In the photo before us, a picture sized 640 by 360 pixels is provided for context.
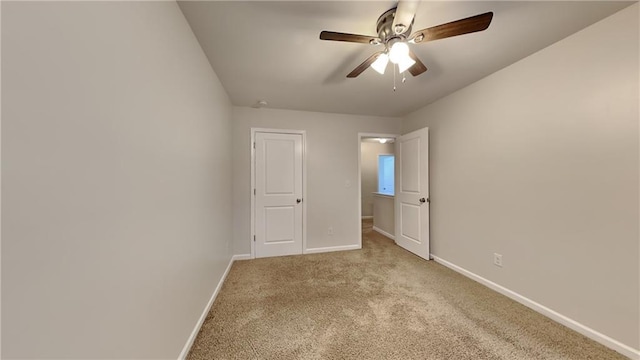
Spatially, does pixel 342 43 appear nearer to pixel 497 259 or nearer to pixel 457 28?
pixel 457 28

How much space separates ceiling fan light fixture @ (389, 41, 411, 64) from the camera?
1.43 metres

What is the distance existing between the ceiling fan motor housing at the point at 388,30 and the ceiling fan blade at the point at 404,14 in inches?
1.2

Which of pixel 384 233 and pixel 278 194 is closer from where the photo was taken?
pixel 278 194

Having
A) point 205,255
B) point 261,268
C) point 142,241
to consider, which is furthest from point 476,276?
point 142,241

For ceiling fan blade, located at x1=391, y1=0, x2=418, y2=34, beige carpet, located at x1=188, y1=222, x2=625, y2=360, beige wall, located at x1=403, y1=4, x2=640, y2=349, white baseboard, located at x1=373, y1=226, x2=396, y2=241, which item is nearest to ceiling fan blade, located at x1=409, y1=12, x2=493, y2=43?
ceiling fan blade, located at x1=391, y1=0, x2=418, y2=34

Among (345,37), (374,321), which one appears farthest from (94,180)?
(374,321)

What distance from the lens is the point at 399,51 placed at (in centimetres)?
145

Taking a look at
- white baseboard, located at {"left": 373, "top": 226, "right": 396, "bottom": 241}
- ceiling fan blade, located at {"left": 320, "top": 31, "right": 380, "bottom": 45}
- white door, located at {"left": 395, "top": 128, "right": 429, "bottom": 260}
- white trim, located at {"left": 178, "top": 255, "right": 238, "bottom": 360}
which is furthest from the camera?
white baseboard, located at {"left": 373, "top": 226, "right": 396, "bottom": 241}

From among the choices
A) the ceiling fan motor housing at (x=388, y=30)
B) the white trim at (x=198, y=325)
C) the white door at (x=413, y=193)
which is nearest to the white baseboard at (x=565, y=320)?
the white door at (x=413, y=193)

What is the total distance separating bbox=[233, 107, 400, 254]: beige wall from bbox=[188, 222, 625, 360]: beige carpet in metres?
0.82

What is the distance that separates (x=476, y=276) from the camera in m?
2.50

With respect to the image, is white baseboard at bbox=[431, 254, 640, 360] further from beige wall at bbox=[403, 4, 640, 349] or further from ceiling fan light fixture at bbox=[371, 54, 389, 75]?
ceiling fan light fixture at bbox=[371, 54, 389, 75]

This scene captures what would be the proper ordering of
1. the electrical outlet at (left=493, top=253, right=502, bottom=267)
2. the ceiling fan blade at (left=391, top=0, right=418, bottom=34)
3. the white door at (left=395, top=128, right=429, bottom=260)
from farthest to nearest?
the white door at (left=395, top=128, right=429, bottom=260) < the electrical outlet at (left=493, top=253, right=502, bottom=267) < the ceiling fan blade at (left=391, top=0, right=418, bottom=34)

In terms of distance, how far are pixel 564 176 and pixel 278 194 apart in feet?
10.1
